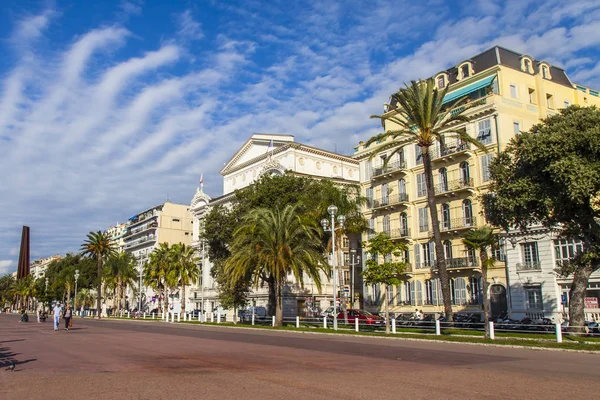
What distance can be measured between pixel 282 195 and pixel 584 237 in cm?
2480

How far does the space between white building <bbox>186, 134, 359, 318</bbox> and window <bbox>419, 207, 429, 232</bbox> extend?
10.3 meters

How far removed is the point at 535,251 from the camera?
39.2 m

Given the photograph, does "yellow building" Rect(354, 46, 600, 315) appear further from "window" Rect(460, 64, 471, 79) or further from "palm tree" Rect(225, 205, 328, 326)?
"palm tree" Rect(225, 205, 328, 326)

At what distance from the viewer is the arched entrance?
41.8m

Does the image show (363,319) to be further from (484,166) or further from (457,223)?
(484,166)

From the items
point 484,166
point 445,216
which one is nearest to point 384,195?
point 445,216

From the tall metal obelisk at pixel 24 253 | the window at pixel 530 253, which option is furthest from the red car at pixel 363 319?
the tall metal obelisk at pixel 24 253

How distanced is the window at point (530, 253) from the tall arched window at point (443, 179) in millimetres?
9182

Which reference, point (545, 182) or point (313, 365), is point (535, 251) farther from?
point (313, 365)

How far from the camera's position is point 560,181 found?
2502 cm

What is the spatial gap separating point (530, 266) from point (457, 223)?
766 centimetres

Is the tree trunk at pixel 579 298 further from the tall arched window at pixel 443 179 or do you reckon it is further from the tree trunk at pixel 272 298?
the tree trunk at pixel 272 298

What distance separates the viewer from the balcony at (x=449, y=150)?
1774 inches

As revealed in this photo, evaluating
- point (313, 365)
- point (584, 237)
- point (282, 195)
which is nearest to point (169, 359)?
point (313, 365)
